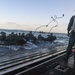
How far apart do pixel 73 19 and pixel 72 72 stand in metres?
1.69

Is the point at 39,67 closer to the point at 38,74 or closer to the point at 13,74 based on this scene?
the point at 38,74

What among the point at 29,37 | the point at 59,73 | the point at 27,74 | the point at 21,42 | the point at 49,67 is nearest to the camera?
the point at 27,74

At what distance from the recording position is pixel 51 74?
14.0 feet

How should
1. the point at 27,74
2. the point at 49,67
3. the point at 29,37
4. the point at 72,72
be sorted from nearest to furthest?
the point at 27,74
the point at 72,72
the point at 49,67
the point at 29,37

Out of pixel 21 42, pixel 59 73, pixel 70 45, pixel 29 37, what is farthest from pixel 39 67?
pixel 29 37

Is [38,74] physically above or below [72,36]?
below

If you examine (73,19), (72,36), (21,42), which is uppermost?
(73,19)

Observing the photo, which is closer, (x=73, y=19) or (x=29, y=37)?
(x=73, y=19)

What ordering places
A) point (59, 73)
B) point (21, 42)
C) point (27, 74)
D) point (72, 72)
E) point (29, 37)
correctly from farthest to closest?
point (29, 37) < point (21, 42) < point (72, 72) < point (59, 73) < point (27, 74)

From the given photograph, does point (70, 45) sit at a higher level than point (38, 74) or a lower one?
higher

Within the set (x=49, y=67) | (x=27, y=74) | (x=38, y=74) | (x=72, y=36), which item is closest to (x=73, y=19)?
(x=72, y=36)

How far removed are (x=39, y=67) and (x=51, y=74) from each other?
366 millimetres

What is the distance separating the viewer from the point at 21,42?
19.5 metres

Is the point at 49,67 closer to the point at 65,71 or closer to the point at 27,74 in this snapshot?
the point at 65,71
